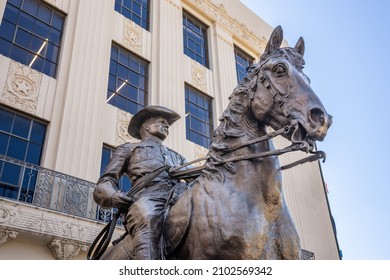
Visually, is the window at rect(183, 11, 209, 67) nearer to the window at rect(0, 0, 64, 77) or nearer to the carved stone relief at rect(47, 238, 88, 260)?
the window at rect(0, 0, 64, 77)

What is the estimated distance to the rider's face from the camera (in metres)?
3.51

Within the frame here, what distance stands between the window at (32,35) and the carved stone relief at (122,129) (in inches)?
80.0

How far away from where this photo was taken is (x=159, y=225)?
2598 millimetres

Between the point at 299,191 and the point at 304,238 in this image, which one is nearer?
the point at 304,238

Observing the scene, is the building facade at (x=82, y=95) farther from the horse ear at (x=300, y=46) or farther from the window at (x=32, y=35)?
the horse ear at (x=300, y=46)

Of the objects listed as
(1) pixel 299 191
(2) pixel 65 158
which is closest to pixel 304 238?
(1) pixel 299 191

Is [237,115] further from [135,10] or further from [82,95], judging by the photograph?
[135,10]

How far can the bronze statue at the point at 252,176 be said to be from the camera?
2197 millimetres

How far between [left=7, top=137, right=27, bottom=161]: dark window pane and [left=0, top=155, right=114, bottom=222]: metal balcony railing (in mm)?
296

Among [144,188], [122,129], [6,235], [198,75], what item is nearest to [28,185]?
[6,235]

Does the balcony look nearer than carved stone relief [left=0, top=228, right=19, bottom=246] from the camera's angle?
No

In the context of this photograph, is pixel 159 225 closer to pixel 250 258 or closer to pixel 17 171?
pixel 250 258

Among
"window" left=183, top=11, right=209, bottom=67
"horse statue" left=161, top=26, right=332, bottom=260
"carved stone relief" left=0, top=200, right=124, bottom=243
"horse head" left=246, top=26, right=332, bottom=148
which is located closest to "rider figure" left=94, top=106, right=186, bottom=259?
"horse statue" left=161, top=26, right=332, bottom=260

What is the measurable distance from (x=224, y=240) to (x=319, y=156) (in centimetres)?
78
